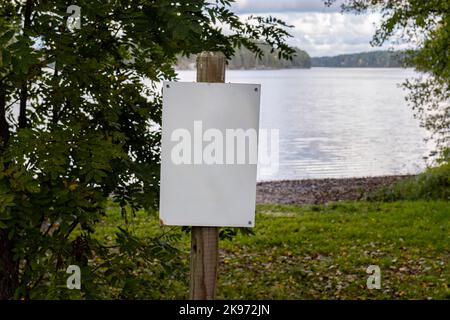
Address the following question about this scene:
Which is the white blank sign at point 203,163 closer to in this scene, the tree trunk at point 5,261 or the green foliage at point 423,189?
the tree trunk at point 5,261

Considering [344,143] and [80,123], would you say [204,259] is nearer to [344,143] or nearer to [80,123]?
[80,123]

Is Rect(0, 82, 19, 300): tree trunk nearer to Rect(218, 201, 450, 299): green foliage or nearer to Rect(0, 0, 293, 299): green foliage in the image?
Rect(0, 0, 293, 299): green foliage

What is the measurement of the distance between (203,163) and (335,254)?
5814 millimetres

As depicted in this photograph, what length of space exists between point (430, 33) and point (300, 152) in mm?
13221

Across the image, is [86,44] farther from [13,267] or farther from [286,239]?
[286,239]

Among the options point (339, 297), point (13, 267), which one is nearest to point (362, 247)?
point (339, 297)

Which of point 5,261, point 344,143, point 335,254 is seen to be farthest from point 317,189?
point 5,261

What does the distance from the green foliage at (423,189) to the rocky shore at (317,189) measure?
72 cm

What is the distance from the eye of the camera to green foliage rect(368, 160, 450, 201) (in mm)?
12484

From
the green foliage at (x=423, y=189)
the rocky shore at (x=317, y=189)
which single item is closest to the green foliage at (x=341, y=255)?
the green foliage at (x=423, y=189)

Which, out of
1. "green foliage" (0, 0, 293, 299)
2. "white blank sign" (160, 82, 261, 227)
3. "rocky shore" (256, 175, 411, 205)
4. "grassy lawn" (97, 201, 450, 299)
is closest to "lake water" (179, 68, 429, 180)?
"rocky shore" (256, 175, 411, 205)

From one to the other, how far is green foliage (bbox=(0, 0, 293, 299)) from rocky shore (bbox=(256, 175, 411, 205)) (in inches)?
395

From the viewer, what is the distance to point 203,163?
97.6 inches

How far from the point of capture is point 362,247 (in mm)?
8250
